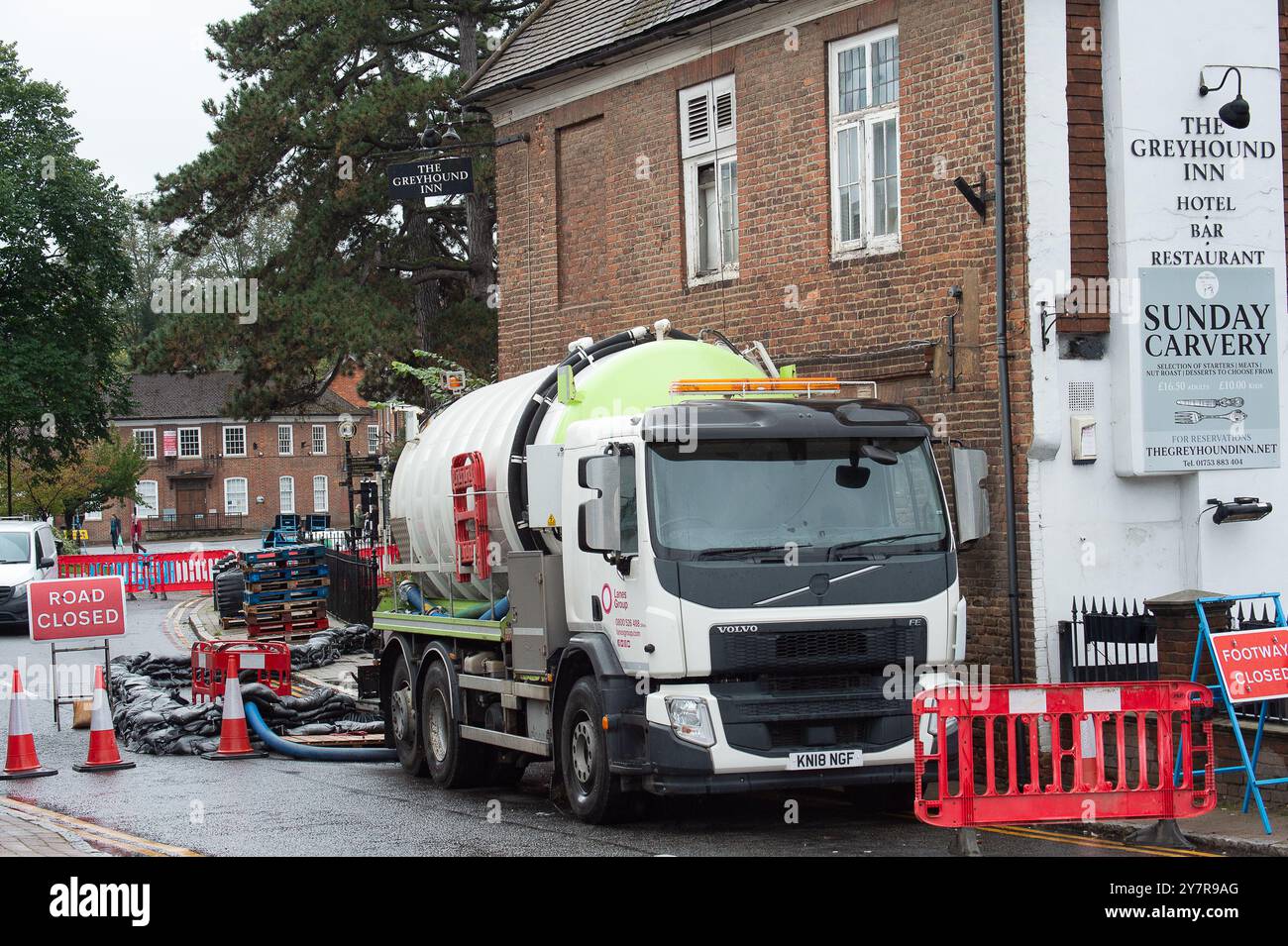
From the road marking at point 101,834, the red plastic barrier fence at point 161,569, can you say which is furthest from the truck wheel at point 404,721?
the red plastic barrier fence at point 161,569


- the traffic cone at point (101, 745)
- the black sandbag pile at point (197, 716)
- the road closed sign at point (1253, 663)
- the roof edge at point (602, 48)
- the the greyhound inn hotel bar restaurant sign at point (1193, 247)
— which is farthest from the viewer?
the roof edge at point (602, 48)

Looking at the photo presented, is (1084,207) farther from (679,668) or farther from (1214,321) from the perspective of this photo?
(679,668)

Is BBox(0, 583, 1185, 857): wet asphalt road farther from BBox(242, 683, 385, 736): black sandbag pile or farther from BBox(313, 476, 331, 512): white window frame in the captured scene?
BBox(313, 476, 331, 512): white window frame

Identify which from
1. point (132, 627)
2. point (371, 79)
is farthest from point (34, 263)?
point (132, 627)

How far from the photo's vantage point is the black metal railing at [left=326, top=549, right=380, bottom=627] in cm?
2816

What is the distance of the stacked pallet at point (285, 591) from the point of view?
92.9ft

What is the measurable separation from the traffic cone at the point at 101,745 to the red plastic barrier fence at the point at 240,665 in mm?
2507

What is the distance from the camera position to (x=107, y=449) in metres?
72.9

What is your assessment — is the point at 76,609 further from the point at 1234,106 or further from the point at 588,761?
the point at 1234,106

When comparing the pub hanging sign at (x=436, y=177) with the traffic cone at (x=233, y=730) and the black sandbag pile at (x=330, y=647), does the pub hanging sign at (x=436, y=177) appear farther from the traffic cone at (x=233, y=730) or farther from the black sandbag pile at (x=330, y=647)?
the traffic cone at (x=233, y=730)

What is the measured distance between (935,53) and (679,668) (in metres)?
6.80

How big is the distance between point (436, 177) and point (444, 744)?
8.86 metres

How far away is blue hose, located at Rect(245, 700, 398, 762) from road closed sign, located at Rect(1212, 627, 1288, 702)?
25.5 feet

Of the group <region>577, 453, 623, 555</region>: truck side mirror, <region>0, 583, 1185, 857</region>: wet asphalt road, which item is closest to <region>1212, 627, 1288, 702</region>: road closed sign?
<region>0, 583, 1185, 857</region>: wet asphalt road
